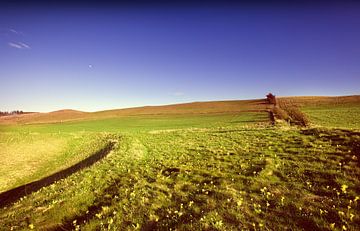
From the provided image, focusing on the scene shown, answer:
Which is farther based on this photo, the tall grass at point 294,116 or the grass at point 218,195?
the tall grass at point 294,116

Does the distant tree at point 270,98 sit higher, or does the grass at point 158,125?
the distant tree at point 270,98

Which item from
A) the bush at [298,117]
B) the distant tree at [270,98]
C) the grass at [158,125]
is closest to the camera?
the bush at [298,117]

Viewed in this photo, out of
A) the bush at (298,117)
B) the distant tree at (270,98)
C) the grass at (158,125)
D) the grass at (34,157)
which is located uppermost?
the distant tree at (270,98)

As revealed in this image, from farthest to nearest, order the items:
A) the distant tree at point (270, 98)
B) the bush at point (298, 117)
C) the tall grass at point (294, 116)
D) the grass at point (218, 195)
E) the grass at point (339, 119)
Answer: the distant tree at point (270, 98)
the tall grass at point (294, 116)
the bush at point (298, 117)
the grass at point (339, 119)
the grass at point (218, 195)

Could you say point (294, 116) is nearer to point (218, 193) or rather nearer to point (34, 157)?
point (218, 193)

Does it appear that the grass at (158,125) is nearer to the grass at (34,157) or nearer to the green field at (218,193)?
the grass at (34,157)

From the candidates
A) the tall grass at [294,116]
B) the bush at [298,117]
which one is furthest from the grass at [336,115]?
the tall grass at [294,116]

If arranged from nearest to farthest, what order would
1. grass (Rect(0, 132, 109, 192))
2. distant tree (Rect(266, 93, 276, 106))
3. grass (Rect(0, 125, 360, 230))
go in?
grass (Rect(0, 125, 360, 230)) → grass (Rect(0, 132, 109, 192)) → distant tree (Rect(266, 93, 276, 106))

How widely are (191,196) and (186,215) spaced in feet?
5.37

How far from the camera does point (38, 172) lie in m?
22.4

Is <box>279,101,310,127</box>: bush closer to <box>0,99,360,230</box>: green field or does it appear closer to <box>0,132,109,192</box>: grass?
<box>0,99,360,230</box>: green field

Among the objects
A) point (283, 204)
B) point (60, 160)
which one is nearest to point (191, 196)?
point (283, 204)

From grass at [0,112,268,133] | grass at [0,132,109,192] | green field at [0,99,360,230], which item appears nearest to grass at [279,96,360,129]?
grass at [0,112,268,133]

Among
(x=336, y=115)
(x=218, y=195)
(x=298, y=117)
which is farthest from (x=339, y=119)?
(x=218, y=195)
